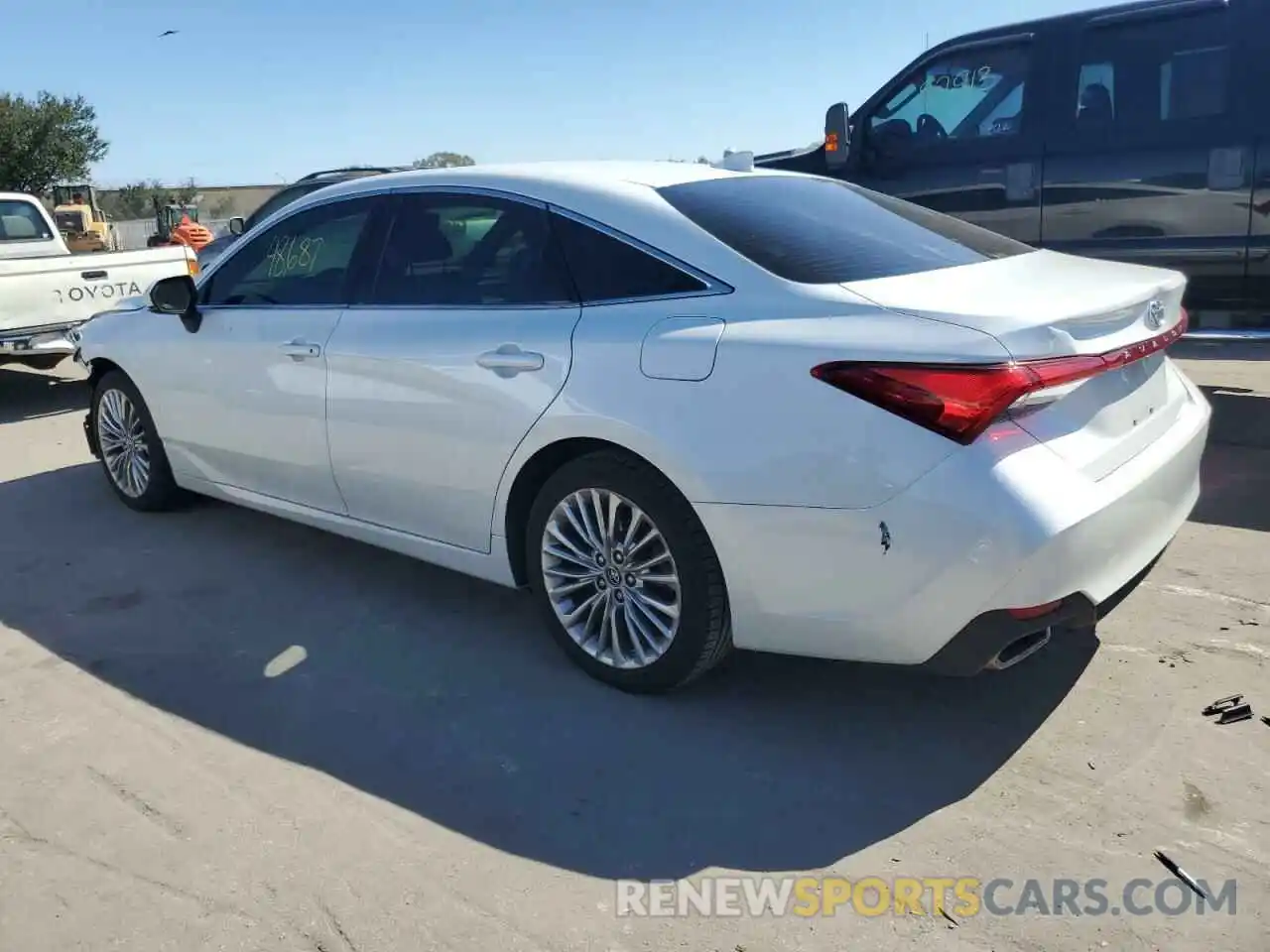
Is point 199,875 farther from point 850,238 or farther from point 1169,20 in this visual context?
point 1169,20

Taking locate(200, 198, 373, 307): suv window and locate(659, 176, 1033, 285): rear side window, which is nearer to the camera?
locate(659, 176, 1033, 285): rear side window

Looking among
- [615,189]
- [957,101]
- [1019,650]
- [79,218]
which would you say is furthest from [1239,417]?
[79,218]

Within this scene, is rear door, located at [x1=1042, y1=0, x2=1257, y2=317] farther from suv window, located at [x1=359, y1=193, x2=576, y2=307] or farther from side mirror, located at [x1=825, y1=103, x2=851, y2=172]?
suv window, located at [x1=359, y1=193, x2=576, y2=307]

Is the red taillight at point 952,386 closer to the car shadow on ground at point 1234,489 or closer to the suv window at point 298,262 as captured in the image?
the suv window at point 298,262

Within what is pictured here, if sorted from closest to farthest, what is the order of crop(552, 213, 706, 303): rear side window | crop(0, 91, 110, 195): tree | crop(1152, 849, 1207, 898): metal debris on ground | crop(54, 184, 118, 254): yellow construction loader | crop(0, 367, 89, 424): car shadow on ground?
crop(1152, 849, 1207, 898): metal debris on ground → crop(552, 213, 706, 303): rear side window → crop(0, 367, 89, 424): car shadow on ground → crop(54, 184, 118, 254): yellow construction loader → crop(0, 91, 110, 195): tree

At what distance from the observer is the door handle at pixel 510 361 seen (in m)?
3.49

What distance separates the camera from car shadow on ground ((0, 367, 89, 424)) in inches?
347

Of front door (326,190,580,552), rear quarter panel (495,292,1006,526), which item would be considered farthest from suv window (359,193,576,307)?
rear quarter panel (495,292,1006,526)

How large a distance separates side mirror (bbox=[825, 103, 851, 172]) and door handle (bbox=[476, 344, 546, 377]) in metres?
4.81

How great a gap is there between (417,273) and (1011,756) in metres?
2.61

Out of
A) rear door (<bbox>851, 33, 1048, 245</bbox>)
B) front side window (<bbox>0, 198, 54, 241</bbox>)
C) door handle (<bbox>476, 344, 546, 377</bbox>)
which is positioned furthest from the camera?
front side window (<bbox>0, 198, 54, 241</bbox>)

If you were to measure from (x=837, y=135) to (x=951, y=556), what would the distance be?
18.3 ft

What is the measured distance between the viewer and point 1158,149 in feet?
21.1

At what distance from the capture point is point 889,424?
2738mm
